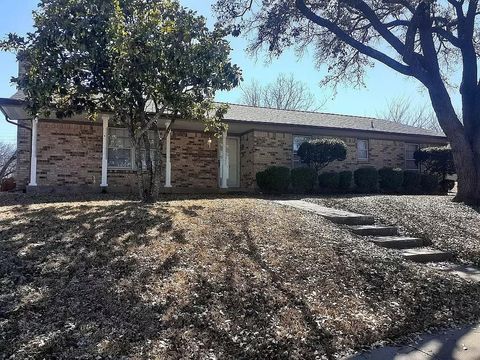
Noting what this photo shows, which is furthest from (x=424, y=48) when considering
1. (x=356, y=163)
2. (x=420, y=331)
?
(x=420, y=331)

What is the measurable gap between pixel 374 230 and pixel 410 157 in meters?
11.4

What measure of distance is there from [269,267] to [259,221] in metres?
1.80

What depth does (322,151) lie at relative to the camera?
46.6ft

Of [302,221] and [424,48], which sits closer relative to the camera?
[302,221]

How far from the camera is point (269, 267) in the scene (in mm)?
5012

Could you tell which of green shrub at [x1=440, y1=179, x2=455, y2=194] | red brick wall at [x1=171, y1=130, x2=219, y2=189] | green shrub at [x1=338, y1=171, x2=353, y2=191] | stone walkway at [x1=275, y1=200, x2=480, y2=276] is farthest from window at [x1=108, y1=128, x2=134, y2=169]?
green shrub at [x1=440, y1=179, x2=455, y2=194]

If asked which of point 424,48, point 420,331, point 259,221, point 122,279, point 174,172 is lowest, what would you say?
point 420,331

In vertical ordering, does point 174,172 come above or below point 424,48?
below

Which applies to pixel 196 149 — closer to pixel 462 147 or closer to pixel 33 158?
pixel 33 158

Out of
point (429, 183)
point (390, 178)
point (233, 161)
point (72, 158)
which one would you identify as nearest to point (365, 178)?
point (390, 178)

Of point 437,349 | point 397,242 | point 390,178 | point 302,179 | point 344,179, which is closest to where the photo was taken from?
point 437,349

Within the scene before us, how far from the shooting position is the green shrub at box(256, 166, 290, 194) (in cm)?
1303

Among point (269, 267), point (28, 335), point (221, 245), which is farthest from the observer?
point (221, 245)

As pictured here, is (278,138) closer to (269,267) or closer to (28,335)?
(269,267)
